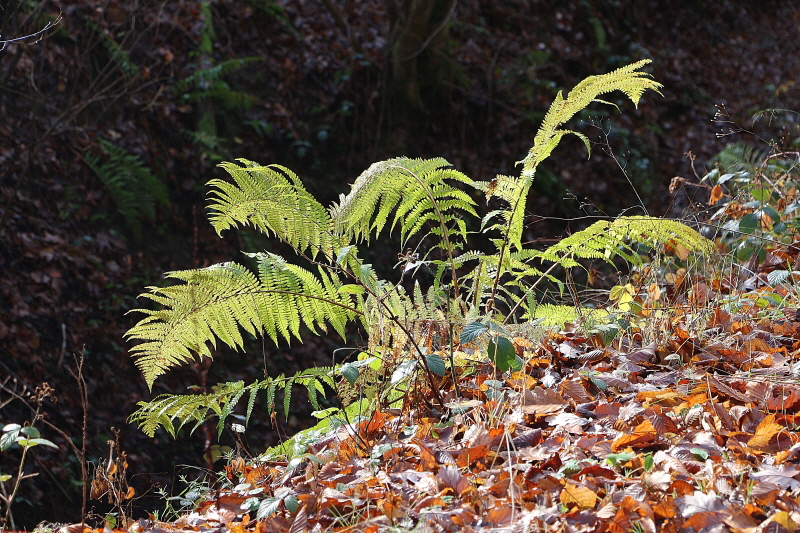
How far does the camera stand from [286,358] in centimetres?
480

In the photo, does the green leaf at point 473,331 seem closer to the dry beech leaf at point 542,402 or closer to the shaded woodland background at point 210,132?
the dry beech leaf at point 542,402

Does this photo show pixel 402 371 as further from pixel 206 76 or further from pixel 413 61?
pixel 413 61

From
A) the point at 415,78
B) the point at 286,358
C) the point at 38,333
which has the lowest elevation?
the point at 286,358

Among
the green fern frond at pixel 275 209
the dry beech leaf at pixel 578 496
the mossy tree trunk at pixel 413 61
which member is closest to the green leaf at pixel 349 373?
the green fern frond at pixel 275 209

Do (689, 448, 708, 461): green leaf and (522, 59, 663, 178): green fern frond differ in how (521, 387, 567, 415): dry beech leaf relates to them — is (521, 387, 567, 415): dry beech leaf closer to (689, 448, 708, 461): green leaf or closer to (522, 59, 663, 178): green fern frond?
(689, 448, 708, 461): green leaf

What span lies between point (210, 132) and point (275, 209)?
11.3ft

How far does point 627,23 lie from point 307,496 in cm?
846

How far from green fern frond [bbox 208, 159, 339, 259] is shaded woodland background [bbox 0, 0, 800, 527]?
157 cm

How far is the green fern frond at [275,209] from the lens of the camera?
2139 mm

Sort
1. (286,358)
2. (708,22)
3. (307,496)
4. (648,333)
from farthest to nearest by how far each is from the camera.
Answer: (708,22) → (286,358) → (648,333) → (307,496)

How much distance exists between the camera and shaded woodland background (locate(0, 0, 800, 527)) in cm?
409

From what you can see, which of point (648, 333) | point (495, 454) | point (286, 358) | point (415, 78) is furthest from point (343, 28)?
point (495, 454)

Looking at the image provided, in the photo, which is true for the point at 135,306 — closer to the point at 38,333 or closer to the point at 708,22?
the point at 38,333

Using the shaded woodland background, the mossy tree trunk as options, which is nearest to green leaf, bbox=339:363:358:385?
the shaded woodland background
